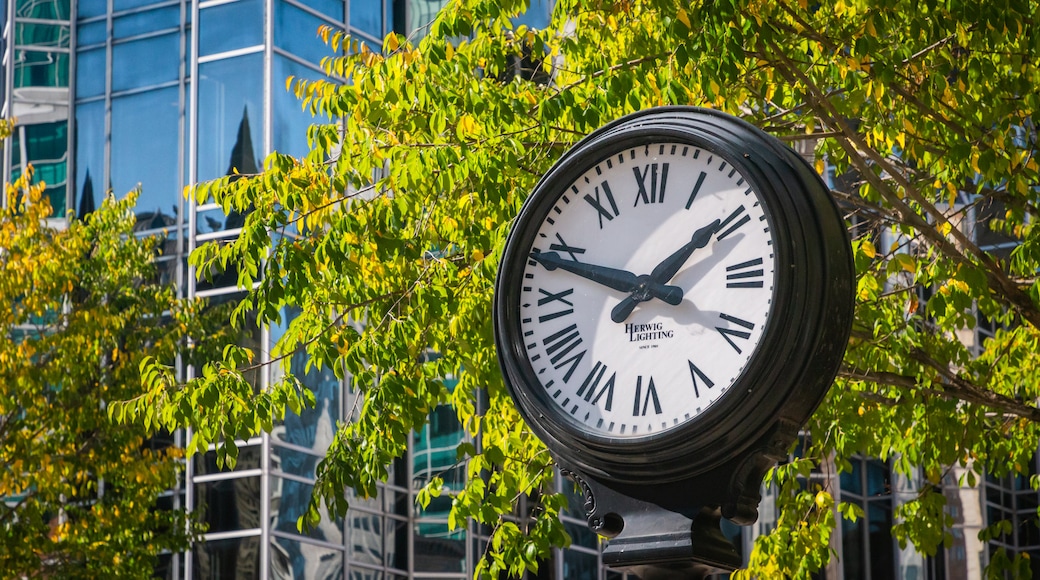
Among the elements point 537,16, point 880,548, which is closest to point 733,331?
point 537,16

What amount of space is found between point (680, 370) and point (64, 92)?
21.2 metres

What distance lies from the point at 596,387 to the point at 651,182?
0.46 m

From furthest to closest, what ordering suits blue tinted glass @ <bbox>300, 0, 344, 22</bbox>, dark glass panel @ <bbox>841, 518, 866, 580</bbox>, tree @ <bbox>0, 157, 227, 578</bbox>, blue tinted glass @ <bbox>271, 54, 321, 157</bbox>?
dark glass panel @ <bbox>841, 518, 866, 580</bbox> → blue tinted glass @ <bbox>300, 0, 344, 22</bbox> → blue tinted glass @ <bbox>271, 54, 321, 157</bbox> → tree @ <bbox>0, 157, 227, 578</bbox>

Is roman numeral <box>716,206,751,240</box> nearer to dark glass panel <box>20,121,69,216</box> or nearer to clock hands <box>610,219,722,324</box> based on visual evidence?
clock hands <box>610,219,722,324</box>

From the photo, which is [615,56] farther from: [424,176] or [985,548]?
[985,548]

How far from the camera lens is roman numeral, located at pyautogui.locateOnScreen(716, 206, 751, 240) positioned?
3055 mm

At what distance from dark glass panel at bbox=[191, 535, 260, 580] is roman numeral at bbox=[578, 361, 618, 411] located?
17582 millimetres

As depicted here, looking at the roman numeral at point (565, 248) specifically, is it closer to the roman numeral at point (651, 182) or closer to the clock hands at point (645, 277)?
the clock hands at point (645, 277)

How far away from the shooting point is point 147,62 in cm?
2245

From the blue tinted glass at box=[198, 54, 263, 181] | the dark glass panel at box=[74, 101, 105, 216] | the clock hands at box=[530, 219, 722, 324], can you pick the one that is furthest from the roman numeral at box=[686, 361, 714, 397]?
the dark glass panel at box=[74, 101, 105, 216]

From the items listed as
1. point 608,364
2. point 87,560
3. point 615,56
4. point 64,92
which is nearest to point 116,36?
point 64,92

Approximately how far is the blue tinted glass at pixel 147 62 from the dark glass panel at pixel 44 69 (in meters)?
0.87

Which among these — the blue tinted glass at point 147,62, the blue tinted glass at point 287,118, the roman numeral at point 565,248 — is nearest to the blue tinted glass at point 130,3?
the blue tinted glass at point 147,62

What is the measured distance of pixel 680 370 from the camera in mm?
3039
